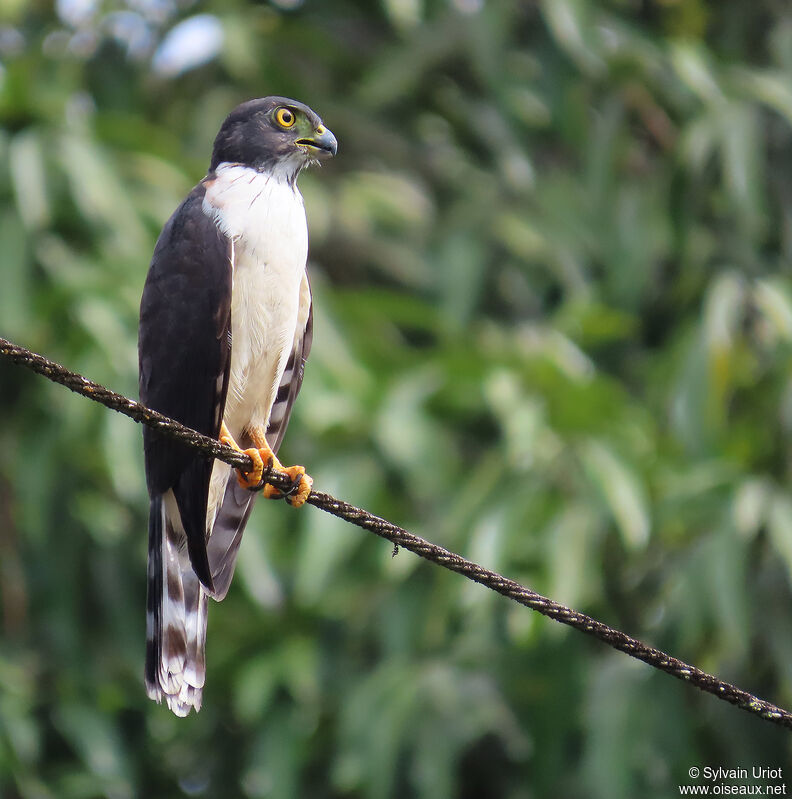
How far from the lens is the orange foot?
355 centimetres

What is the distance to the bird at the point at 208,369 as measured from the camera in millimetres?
3758

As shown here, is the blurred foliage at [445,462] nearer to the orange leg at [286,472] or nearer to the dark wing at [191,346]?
the orange leg at [286,472]

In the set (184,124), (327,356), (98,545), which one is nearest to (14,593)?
(98,545)

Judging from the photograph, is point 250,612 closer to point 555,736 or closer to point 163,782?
point 163,782

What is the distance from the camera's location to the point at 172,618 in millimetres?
3822

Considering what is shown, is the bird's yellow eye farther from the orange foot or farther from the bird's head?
the orange foot

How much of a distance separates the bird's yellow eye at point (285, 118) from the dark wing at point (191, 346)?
2.10ft

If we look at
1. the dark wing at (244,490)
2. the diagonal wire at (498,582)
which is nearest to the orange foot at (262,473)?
the dark wing at (244,490)

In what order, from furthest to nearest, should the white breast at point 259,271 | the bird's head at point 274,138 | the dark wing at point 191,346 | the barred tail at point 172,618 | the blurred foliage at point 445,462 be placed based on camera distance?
1. the blurred foliage at point 445,462
2. the bird's head at point 274,138
3. the white breast at point 259,271
4. the dark wing at point 191,346
5. the barred tail at point 172,618

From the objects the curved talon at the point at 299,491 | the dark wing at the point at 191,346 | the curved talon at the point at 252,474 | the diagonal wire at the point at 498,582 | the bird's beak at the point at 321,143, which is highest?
the bird's beak at the point at 321,143

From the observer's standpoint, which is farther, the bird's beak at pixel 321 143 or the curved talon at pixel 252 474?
the bird's beak at pixel 321 143

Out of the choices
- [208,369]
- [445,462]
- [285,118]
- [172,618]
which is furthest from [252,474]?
[445,462]

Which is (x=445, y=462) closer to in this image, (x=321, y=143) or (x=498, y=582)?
(x=321, y=143)

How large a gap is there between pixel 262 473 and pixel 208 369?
408 millimetres
